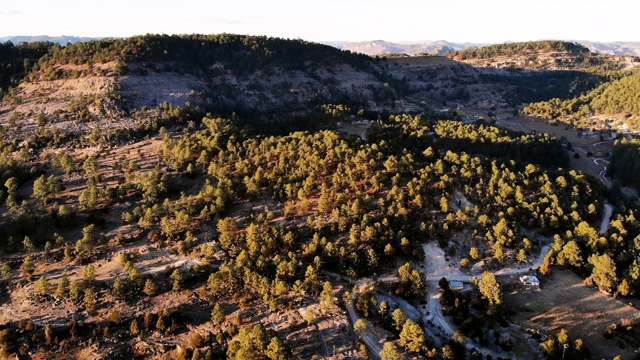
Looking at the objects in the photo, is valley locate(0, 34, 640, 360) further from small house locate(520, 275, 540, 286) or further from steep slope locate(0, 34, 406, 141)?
steep slope locate(0, 34, 406, 141)

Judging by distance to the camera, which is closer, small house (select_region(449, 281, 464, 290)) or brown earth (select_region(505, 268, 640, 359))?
brown earth (select_region(505, 268, 640, 359))

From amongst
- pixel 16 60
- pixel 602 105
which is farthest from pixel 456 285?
pixel 16 60

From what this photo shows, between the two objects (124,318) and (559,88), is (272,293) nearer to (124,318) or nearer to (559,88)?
Answer: (124,318)

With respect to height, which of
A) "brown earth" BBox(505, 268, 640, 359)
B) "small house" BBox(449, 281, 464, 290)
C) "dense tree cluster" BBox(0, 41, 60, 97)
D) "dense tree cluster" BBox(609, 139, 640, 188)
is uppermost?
"dense tree cluster" BBox(0, 41, 60, 97)

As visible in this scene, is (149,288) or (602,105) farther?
(602,105)

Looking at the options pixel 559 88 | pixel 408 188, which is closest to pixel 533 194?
pixel 408 188

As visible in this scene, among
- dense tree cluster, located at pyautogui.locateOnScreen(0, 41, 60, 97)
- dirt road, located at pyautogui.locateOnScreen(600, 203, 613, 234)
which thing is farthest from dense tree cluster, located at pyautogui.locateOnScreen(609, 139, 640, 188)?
dense tree cluster, located at pyautogui.locateOnScreen(0, 41, 60, 97)

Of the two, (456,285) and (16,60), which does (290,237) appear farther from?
(16,60)

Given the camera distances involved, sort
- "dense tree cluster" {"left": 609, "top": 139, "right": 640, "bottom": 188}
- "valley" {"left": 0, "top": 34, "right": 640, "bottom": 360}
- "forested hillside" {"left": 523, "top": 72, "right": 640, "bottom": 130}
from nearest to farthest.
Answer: "valley" {"left": 0, "top": 34, "right": 640, "bottom": 360}
"dense tree cluster" {"left": 609, "top": 139, "right": 640, "bottom": 188}
"forested hillside" {"left": 523, "top": 72, "right": 640, "bottom": 130}
